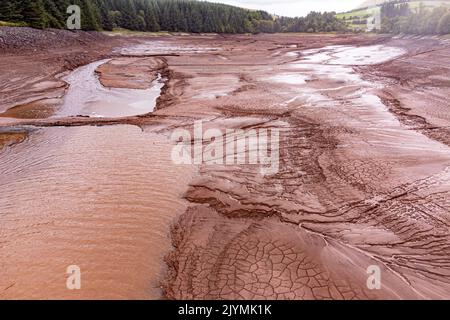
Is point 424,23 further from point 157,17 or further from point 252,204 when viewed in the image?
point 252,204

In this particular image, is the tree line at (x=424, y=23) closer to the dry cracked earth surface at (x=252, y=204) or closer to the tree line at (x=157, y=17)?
the tree line at (x=157, y=17)

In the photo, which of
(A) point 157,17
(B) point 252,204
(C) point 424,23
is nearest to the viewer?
(B) point 252,204

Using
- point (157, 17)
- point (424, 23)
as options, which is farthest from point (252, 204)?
point (157, 17)

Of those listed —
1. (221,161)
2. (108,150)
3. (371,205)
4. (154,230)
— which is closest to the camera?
(154,230)

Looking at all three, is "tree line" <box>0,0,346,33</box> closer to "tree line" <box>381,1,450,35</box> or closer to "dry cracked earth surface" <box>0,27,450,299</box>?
"tree line" <box>381,1,450,35</box>

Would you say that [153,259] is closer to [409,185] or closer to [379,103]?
[409,185]

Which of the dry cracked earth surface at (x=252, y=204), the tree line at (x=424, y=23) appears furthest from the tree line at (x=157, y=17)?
the dry cracked earth surface at (x=252, y=204)

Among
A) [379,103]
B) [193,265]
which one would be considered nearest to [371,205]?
[193,265]
